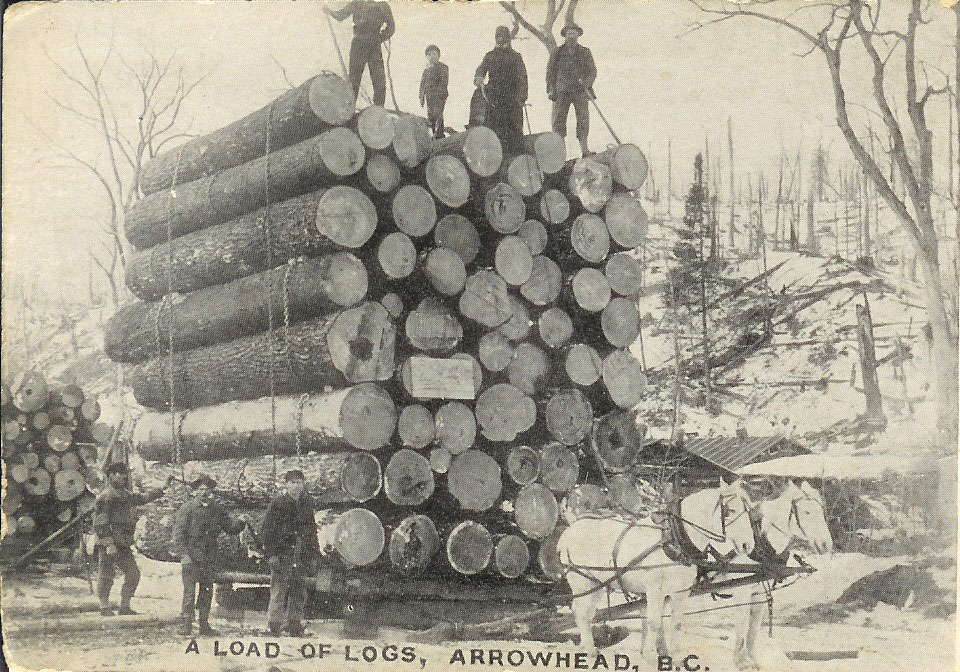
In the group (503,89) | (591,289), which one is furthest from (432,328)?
(503,89)

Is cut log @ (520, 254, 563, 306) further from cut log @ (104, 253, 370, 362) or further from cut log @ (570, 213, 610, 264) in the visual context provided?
cut log @ (104, 253, 370, 362)

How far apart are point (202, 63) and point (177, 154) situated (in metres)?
0.57

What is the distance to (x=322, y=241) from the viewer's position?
17.2 feet

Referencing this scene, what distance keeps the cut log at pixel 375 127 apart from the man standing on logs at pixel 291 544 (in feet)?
6.04

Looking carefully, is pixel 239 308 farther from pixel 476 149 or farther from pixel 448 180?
pixel 476 149

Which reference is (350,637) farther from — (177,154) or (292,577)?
(177,154)

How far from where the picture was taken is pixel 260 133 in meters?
5.68

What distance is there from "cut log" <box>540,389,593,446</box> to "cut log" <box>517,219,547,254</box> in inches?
34.3

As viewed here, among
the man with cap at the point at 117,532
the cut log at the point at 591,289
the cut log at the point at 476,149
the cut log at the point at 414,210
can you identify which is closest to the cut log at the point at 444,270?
the cut log at the point at 414,210

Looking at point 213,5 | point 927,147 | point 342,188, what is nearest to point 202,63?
point 213,5

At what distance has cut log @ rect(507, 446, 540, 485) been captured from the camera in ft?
18.6

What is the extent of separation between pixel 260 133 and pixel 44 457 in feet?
7.70

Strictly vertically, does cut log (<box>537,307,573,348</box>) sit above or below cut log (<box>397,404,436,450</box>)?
above

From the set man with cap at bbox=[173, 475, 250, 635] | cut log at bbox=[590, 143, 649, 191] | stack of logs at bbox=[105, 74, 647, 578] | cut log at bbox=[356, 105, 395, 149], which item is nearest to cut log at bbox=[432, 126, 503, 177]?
stack of logs at bbox=[105, 74, 647, 578]
